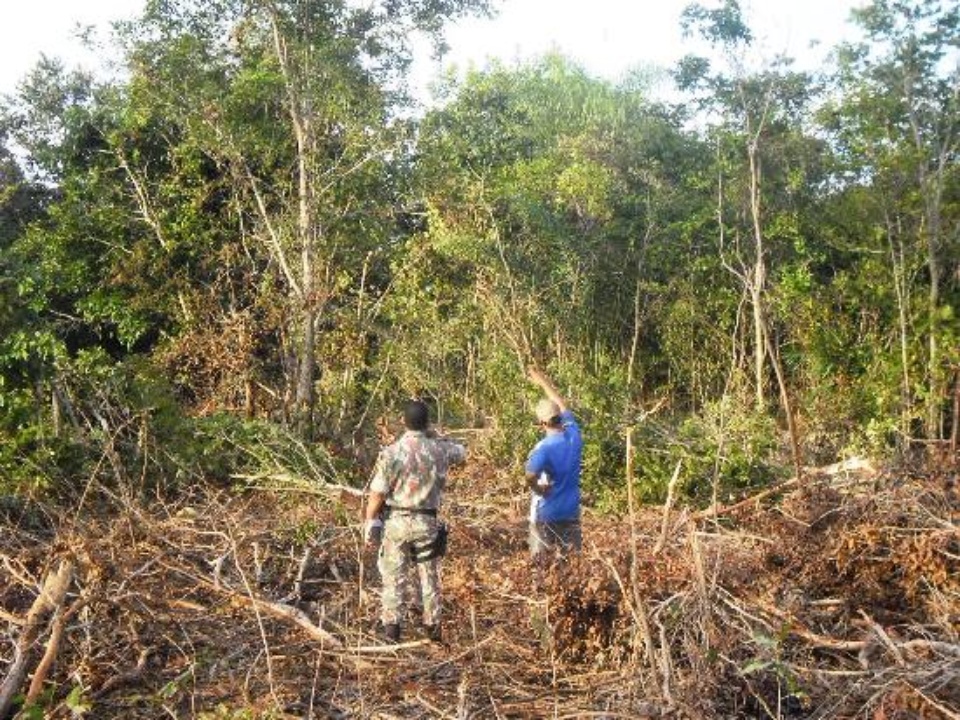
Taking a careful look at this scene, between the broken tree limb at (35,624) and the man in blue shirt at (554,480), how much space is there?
8.91 ft

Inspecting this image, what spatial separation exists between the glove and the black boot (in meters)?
0.48

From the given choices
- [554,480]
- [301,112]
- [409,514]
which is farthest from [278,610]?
[301,112]

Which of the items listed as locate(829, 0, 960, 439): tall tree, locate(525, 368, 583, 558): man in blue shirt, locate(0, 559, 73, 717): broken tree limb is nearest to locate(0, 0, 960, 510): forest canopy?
locate(829, 0, 960, 439): tall tree

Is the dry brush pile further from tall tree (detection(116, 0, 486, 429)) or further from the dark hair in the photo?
tall tree (detection(116, 0, 486, 429))

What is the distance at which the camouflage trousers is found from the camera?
20.2ft

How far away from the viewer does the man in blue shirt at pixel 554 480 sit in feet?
22.0

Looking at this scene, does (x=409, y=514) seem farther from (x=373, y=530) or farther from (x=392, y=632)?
(x=392, y=632)

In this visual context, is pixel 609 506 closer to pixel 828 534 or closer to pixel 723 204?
pixel 828 534

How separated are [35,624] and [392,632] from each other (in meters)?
1.89

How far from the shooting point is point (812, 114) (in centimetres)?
1664

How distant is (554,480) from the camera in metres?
6.76

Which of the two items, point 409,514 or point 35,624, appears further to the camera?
point 409,514

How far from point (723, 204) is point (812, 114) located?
2.15 meters

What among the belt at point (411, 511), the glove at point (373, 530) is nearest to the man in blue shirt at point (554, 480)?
the belt at point (411, 511)
